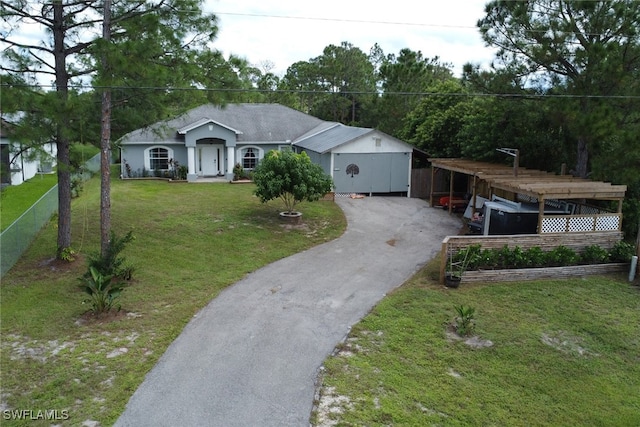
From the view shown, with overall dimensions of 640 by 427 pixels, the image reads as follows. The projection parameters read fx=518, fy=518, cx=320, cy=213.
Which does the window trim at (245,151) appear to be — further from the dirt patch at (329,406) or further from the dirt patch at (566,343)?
the dirt patch at (329,406)

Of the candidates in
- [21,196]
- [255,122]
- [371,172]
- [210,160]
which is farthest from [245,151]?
[21,196]

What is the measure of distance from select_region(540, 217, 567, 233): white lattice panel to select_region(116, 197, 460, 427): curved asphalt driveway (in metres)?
3.19

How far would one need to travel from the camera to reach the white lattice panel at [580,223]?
15.0 m

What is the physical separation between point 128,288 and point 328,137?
53.7ft

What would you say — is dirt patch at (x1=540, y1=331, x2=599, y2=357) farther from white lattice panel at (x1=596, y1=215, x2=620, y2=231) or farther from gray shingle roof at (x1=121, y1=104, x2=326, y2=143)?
gray shingle roof at (x1=121, y1=104, x2=326, y2=143)

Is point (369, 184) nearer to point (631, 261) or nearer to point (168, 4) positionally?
point (631, 261)

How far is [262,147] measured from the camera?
93.6 ft

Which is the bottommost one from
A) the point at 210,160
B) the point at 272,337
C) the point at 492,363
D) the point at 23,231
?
the point at 492,363

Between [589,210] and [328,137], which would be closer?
[589,210]

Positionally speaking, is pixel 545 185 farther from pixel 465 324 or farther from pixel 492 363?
pixel 492 363

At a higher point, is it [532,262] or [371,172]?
[371,172]

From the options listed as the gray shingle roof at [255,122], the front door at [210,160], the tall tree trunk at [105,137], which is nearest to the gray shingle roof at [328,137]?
the gray shingle roof at [255,122]

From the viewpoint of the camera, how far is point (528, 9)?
17109 mm

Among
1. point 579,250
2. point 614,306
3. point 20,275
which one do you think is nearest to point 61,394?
point 20,275
